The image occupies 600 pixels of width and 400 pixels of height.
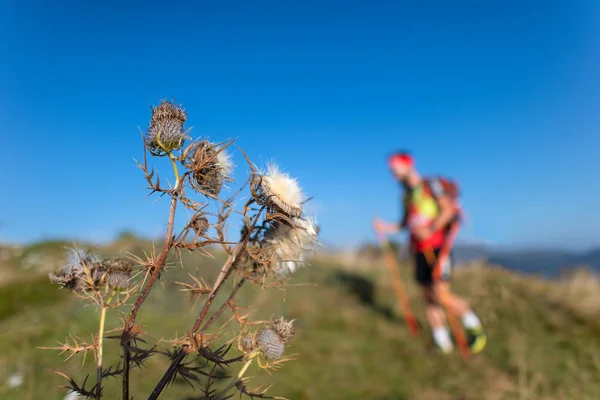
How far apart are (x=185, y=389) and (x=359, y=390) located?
211cm

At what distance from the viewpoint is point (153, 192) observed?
3.84 ft

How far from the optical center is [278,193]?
48.0 inches

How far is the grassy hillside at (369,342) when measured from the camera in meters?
4.50

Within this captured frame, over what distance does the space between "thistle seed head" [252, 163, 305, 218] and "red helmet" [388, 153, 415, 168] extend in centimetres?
676

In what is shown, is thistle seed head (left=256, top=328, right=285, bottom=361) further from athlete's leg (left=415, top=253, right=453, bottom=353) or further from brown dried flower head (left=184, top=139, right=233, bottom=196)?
athlete's leg (left=415, top=253, right=453, bottom=353)

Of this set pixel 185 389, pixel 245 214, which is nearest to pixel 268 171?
pixel 245 214

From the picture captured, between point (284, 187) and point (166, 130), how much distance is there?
37cm

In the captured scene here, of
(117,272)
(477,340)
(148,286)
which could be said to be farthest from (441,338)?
(148,286)

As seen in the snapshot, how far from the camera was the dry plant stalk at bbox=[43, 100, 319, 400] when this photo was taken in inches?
43.2

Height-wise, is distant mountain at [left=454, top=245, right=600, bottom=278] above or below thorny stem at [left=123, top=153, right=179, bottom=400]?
above

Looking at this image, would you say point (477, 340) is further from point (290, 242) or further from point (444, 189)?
point (290, 242)

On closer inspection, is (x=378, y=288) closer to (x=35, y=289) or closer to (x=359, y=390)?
(x=359, y=390)

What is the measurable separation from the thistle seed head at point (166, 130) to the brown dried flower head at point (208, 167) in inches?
1.9

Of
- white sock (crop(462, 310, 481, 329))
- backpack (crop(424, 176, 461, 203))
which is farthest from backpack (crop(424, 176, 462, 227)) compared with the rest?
white sock (crop(462, 310, 481, 329))
